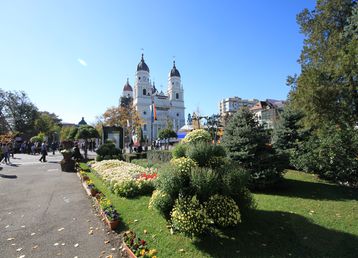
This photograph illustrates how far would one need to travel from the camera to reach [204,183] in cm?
456

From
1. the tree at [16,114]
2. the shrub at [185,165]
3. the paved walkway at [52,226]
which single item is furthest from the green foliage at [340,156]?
the tree at [16,114]

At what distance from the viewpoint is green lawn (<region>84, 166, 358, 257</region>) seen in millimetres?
4168

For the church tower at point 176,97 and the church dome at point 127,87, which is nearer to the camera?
the church tower at point 176,97

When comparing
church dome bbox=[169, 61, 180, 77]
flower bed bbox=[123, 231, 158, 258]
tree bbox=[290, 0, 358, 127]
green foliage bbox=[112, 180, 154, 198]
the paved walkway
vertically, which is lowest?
the paved walkway

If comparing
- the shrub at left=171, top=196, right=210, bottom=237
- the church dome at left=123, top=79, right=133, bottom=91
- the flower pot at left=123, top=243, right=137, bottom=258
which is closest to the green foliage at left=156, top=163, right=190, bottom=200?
the shrub at left=171, top=196, right=210, bottom=237

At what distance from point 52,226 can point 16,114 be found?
6275 centimetres

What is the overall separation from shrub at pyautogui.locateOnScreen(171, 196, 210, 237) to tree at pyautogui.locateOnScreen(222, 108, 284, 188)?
3.70 m

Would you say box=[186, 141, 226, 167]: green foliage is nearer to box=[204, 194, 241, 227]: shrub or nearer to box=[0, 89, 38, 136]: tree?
box=[204, 194, 241, 227]: shrub

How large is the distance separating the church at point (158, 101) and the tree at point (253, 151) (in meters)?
84.4

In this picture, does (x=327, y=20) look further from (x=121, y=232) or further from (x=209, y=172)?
(x=121, y=232)

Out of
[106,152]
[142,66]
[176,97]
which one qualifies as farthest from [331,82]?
[176,97]

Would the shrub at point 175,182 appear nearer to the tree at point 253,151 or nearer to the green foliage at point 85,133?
the tree at point 253,151

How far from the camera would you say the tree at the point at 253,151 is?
7879 millimetres

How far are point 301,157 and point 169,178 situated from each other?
858cm
